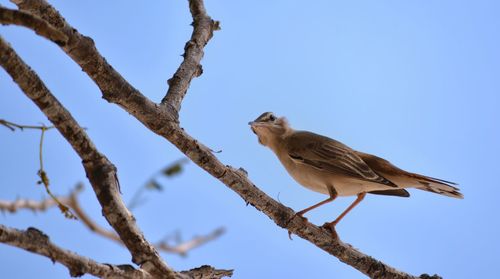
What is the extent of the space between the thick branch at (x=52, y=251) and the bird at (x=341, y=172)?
3.11 meters

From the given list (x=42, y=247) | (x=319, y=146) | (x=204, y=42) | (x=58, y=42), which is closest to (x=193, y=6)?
(x=204, y=42)

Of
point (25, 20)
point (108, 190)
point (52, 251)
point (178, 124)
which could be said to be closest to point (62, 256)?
point (52, 251)

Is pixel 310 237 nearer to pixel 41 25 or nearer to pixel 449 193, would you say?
pixel 449 193

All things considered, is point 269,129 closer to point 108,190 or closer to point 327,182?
point 327,182

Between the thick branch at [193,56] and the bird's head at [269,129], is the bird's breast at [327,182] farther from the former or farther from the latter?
the thick branch at [193,56]

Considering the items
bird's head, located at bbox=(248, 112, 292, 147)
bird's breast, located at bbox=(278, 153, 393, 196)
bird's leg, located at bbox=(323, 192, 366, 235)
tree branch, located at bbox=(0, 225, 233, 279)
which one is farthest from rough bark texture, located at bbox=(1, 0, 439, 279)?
bird's head, located at bbox=(248, 112, 292, 147)

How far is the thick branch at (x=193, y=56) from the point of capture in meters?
5.87

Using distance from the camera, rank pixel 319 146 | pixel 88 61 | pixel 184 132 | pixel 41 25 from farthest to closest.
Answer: pixel 319 146
pixel 184 132
pixel 88 61
pixel 41 25

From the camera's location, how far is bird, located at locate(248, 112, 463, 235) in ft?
22.9

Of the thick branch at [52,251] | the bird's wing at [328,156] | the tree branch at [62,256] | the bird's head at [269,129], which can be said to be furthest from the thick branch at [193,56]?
the thick branch at [52,251]

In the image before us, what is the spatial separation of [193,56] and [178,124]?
5.05ft

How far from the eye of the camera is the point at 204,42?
695 cm

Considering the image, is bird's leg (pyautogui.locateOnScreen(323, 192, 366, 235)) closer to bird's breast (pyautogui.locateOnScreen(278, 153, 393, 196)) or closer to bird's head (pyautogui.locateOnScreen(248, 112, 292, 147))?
bird's breast (pyautogui.locateOnScreen(278, 153, 393, 196))

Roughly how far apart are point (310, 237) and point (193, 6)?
3.35 meters
